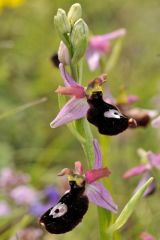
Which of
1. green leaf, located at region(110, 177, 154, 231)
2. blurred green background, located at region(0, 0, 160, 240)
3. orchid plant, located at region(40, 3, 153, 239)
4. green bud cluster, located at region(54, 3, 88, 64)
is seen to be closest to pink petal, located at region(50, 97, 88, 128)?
orchid plant, located at region(40, 3, 153, 239)

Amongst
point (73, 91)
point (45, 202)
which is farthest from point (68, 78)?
point (45, 202)

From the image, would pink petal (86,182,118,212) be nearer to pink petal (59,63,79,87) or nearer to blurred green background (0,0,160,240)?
pink petal (59,63,79,87)

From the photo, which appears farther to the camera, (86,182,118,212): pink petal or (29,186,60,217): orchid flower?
(29,186,60,217): orchid flower

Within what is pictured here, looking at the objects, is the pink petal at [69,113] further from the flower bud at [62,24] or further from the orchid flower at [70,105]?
the flower bud at [62,24]

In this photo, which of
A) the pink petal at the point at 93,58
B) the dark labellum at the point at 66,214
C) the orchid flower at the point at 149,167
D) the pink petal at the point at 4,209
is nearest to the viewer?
the dark labellum at the point at 66,214

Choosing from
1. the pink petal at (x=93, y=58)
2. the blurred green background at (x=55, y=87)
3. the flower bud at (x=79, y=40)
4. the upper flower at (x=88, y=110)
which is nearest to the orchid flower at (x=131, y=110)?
the pink petal at (x=93, y=58)

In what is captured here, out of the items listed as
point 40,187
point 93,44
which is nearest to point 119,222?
point 93,44

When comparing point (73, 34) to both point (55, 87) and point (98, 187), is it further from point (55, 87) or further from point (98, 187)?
point (55, 87)
